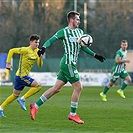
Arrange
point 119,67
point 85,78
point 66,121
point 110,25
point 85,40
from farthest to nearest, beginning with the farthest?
point 110,25 → point 85,78 → point 119,67 → point 66,121 → point 85,40

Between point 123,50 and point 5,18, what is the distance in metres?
39.4

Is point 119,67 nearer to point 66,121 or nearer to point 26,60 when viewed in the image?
point 26,60

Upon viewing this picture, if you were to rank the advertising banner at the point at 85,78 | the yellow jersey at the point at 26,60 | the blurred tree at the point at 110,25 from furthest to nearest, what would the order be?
the blurred tree at the point at 110,25
the advertising banner at the point at 85,78
the yellow jersey at the point at 26,60

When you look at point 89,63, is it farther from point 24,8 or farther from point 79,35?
point 79,35

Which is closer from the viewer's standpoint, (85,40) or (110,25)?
(85,40)

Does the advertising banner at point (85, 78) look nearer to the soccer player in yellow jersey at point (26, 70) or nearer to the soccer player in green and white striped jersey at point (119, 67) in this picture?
the soccer player in green and white striped jersey at point (119, 67)

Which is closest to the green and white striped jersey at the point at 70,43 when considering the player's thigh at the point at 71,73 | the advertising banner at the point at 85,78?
the player's thigh at the point at 71,73

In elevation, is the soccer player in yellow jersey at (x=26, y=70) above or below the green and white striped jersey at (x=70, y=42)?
below

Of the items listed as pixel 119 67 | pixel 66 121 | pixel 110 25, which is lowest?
pixel 66 121

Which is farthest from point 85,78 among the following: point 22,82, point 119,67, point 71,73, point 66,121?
point 71,73

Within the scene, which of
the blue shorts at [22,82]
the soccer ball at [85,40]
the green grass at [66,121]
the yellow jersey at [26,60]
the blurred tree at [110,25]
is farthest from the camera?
the blurred tree at [110,25]

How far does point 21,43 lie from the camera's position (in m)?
59.2

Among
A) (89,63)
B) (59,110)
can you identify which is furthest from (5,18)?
(59,110)

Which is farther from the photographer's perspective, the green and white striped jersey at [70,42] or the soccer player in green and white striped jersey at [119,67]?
the soccer player in green and white striped jersey at [119,67]
